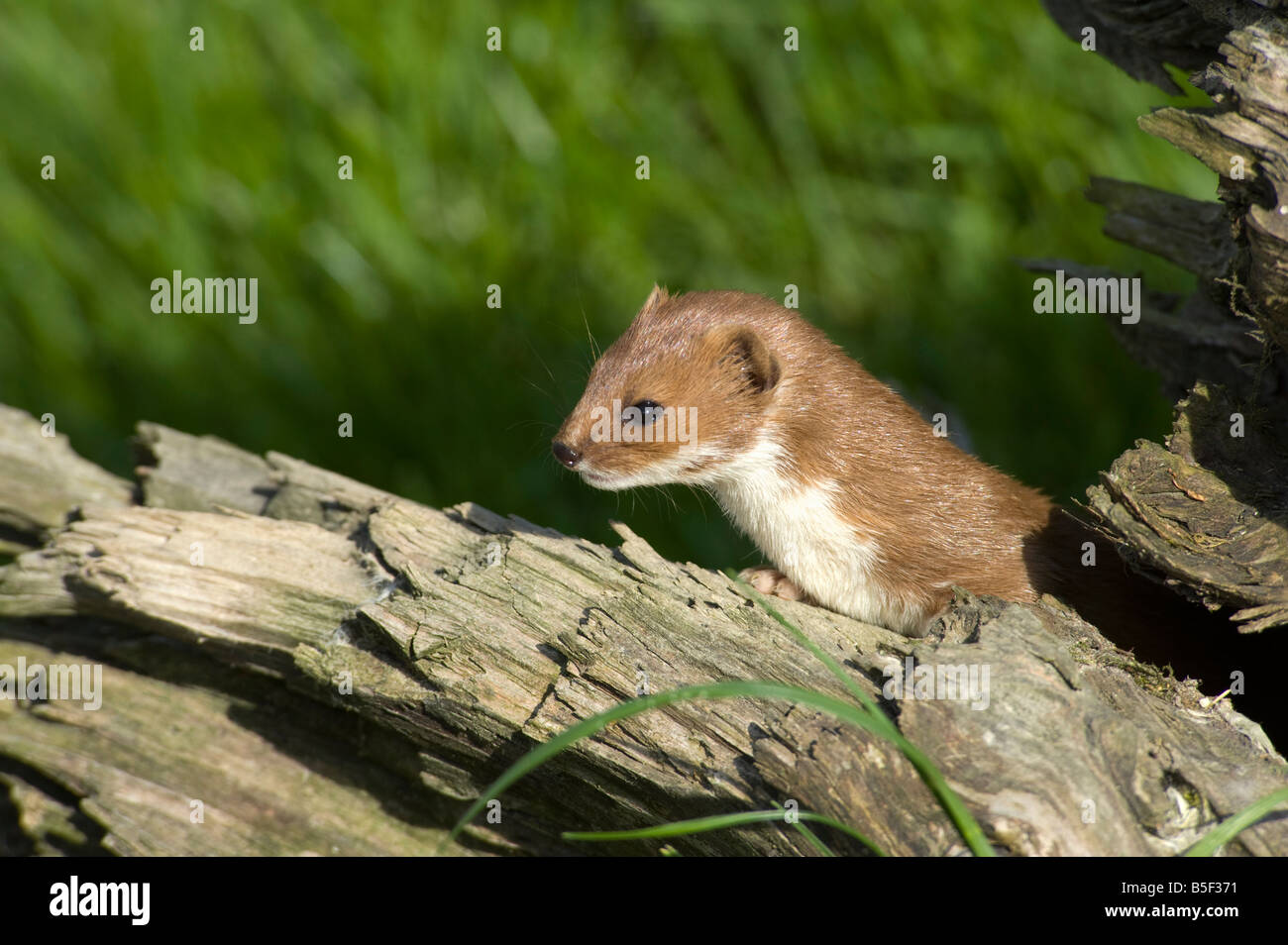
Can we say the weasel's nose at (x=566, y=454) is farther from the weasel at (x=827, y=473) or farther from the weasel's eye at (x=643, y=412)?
the weasel's eye at (x=643, y=412)

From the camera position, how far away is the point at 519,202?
21.5 ft

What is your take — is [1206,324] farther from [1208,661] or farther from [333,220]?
[333,220]

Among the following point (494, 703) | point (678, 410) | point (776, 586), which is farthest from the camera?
point (776, 586)

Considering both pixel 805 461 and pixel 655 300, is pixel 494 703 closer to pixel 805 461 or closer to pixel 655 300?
pixel 805 461

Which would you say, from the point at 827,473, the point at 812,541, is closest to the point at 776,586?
the point at 812,541

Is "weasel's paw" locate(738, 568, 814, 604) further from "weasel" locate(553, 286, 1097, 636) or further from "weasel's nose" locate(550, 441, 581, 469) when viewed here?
"weasel's nose" locate(550, 441, 581, 469)

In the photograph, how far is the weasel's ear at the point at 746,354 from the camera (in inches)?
144

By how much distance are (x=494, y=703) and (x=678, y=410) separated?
106 cm

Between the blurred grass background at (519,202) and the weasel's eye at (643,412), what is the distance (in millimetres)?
2309

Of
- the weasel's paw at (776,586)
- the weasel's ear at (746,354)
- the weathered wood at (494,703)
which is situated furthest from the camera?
the weasel's paw at (776,586)

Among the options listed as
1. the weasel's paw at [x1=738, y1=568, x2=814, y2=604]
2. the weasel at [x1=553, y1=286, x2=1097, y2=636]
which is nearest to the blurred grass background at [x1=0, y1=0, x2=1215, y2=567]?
the weasel's paw at [x1=738, y1=568, x2=814, y2=604]

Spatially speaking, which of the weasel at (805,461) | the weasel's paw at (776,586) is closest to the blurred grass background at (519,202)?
the weasel's paw at (776,586)

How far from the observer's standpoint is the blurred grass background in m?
6.17
